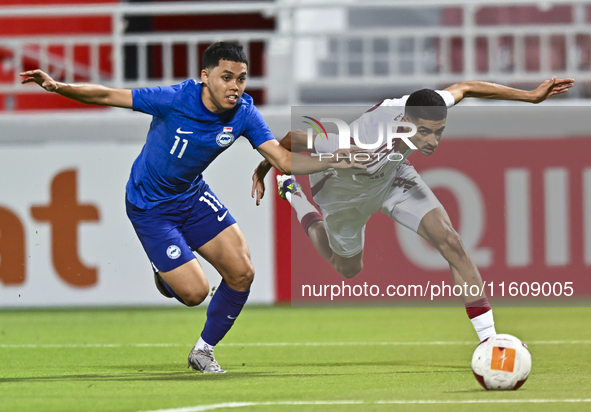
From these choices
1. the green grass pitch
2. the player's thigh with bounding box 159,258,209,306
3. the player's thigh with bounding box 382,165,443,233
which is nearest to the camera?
the green grass pitch

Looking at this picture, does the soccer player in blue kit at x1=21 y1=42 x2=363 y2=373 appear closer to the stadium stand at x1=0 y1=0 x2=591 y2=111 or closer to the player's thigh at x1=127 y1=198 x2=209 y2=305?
the player's thigh at x1=127 y1=198 x2=209 y2=305

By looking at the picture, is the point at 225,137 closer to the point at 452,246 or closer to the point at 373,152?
the point at 373,152

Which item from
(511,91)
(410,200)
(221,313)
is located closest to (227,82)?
(221,313)

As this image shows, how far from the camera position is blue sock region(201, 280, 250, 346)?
6.18 metres

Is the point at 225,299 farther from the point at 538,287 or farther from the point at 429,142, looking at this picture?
the point at 538,287

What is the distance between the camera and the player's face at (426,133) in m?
6.71

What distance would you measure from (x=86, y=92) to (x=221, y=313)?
163cm

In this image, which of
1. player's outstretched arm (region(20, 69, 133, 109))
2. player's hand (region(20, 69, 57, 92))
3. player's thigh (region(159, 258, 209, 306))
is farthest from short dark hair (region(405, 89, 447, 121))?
player's hand (region(20, 69, 57, 92))

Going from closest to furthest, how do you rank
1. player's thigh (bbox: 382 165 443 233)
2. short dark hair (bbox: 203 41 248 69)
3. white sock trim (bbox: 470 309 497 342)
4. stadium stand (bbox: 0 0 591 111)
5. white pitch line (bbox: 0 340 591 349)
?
short dark hair (bbox: 203 41 248 69)
white sock trim (bbox: 470 309 497 342)
player's thigh (bbox: 382 165 443 233)
white pitch line (bbox: 0 340 591 349)
stadium stand (bbox: 0 0 591 111)

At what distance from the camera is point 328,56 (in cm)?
1405

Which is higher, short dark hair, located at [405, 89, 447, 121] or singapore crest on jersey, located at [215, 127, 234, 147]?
short dark hair, located at [405, 89, 447, 121]

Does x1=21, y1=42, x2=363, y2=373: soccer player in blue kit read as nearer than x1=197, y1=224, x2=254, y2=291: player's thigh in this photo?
Yes

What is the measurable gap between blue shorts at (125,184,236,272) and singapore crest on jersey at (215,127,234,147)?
44 centimetres

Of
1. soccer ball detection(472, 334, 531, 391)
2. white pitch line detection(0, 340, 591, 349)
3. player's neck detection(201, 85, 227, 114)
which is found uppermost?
player's neck detection(201, 85, 227, 114)
